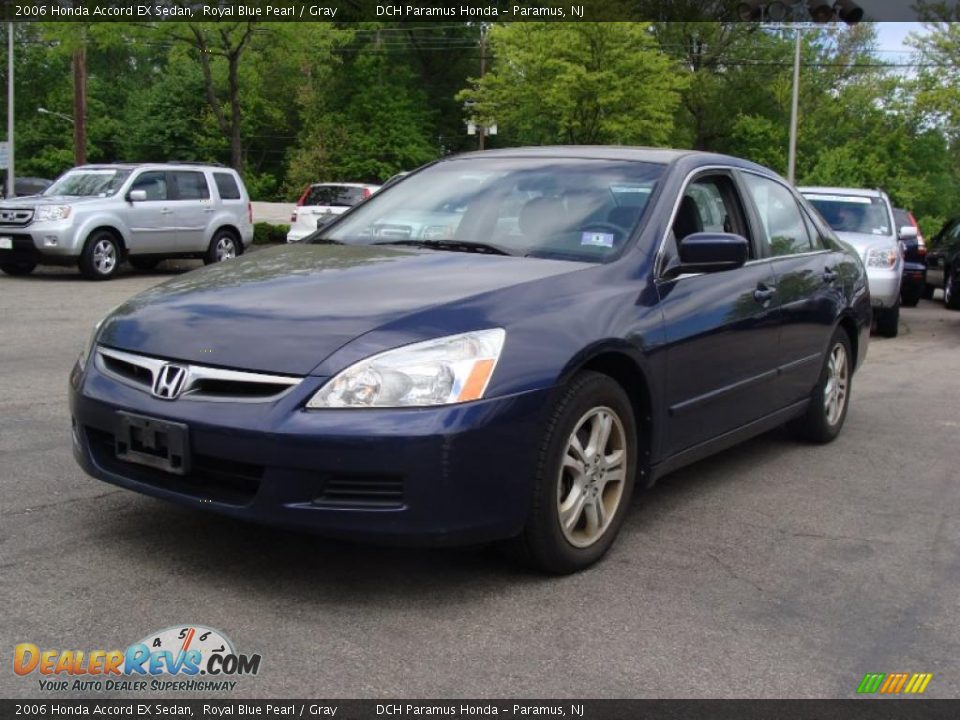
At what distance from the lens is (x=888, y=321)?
12844 millimetres

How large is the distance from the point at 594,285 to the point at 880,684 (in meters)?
1.72

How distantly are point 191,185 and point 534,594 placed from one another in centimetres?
1525

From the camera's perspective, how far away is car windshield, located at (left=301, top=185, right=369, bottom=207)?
801 inches

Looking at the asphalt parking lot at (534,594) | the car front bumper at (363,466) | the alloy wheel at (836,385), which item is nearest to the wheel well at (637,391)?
the asphalt parking lot at (534,594)

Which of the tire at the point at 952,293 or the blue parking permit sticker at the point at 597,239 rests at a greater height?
the blue parking permit sticker at the point at 597,239

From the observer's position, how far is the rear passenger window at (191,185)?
1747 centimetres

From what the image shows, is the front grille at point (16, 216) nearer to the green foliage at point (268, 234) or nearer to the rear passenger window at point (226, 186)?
the rear passenger window at point (226, 186)

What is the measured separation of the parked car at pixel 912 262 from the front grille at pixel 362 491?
1420 cm

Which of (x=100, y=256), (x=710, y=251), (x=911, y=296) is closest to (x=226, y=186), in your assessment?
(x=100, y=256)

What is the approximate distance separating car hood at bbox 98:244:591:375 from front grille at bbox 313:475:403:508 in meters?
0.37

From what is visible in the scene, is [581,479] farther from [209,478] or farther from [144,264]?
[144,264]

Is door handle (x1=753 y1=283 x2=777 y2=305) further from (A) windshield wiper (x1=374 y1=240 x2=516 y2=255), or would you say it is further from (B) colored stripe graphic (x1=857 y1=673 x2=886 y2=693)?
(B) colored stripe graphic (x1=857 y1=673 x2=886 y2=693)

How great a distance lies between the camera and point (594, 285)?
13.5 ft

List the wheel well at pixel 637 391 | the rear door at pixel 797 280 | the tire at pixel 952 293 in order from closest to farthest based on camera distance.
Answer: the wheel well at pixel 637 391, the rear door at pixel 797 280, the tire at pixel 952 293
